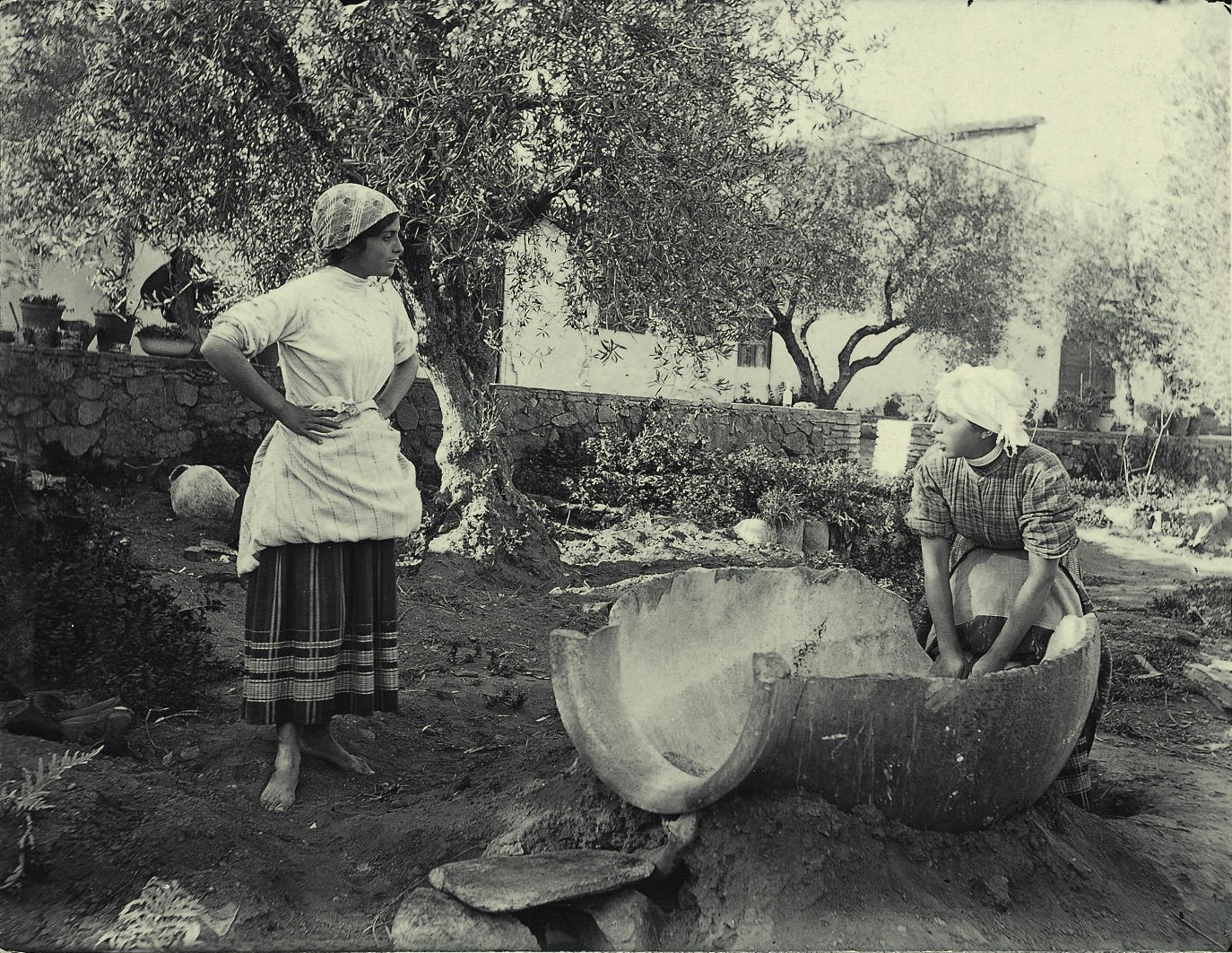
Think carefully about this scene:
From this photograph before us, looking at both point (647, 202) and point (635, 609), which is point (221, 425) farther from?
point (635, 609)

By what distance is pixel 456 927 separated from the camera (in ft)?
7.14

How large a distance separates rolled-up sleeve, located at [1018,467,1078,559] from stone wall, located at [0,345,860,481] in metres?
3.70

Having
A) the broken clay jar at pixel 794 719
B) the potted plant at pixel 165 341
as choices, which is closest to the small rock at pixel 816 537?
the broken clay jar at pixel 794 719

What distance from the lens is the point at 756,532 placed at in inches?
231

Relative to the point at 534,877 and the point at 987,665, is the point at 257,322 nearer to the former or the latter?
the point at 534,877

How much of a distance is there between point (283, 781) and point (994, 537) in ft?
7.21

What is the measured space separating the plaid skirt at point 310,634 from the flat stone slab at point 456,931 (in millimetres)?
905

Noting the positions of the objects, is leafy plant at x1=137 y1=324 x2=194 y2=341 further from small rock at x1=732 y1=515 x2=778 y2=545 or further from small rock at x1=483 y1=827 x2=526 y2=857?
small rock at x1=483 y1=827 x2=526 y2=857

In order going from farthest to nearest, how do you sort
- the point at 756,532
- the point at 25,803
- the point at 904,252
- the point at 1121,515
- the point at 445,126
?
the point at 904,252, the point at 1121,515, the point at 756,532, the point at 445,126, the point at 25,803

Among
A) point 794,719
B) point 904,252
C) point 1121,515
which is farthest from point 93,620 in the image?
point 904,252

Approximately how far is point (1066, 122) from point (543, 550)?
3498 mm

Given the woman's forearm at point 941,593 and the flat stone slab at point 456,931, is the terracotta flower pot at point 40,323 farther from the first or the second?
the woman's forearm at point 941,593

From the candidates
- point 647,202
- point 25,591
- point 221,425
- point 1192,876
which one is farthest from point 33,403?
point 1192,876

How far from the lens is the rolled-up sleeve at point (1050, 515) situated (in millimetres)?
2736
